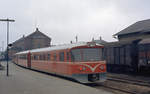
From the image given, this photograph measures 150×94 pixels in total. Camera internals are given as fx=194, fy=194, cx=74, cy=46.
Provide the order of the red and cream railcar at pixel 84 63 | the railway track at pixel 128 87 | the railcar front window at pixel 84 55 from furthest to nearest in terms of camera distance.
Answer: the railcar front window at pixel 84 55 → the red and cream railcar at pixel 84 63 → the railway track at pixel 128 87

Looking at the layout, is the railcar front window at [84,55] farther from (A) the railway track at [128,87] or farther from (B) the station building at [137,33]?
(B) the station building at [137,33]

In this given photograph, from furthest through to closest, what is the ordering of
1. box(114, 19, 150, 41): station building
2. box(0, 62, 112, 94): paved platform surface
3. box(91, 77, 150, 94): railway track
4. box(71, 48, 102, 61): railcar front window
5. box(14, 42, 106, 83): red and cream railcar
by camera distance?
1. box(114, 19, 150, 41): station building
2. box(71, 48, 102, 61): railcar front window
3. box(14, 42, 106, 83): red and cream railcar
4. box(91, 77, 150, 94): railway track
5. box(0, 62, 112, 94): paved platform surface

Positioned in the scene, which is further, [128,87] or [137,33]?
[137,33]

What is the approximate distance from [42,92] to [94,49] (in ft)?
16.2

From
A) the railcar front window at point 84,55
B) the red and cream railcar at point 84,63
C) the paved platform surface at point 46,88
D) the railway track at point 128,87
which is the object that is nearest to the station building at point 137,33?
the railway track at point 128,87

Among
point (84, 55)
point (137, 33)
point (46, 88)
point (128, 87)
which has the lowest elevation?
point (128, 87)

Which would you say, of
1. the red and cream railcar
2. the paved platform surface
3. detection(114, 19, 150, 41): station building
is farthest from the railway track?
detection(114, 19, 150, 41): station building

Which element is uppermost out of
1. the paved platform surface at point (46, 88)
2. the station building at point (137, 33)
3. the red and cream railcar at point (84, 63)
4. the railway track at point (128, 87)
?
the station building at point (137, 33)

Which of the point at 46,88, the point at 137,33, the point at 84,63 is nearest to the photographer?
the point at 46,88

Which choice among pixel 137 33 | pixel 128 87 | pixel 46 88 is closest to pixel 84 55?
pixel 128 87

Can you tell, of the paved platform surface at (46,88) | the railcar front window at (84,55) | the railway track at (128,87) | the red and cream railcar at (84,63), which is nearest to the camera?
the paved platform surface at (46,88)

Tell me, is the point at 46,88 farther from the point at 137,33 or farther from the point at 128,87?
the point at 137,33

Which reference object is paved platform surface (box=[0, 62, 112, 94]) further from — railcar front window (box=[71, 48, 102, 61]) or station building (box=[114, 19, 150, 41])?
station building (box=[114, 19, 150, 41])

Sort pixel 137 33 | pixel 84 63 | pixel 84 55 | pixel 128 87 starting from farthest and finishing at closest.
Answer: pixel 137 33 → pixel 84 55 → pixel 84 63 → pixel 128 87
